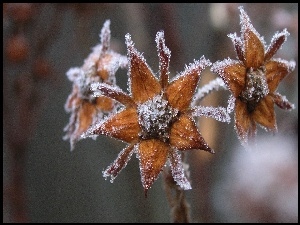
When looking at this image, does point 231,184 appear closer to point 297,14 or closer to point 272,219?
point 272,219

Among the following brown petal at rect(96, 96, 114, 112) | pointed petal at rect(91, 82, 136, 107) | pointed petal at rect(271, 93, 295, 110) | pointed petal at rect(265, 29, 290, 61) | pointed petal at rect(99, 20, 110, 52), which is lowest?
pointed petal at rect(271, 93, 295, 110)

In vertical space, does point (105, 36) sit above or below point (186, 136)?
above

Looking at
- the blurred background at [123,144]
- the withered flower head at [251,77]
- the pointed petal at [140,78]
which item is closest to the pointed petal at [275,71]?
the withered flower head at [251,77]

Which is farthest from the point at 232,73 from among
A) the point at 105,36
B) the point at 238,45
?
the point at 105,36

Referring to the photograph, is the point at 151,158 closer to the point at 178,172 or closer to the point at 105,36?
the point at 178,172

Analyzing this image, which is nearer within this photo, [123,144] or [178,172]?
[178,172]

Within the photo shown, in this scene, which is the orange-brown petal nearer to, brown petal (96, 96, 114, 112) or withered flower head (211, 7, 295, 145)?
withered flower head (211, 7, 295, 145)

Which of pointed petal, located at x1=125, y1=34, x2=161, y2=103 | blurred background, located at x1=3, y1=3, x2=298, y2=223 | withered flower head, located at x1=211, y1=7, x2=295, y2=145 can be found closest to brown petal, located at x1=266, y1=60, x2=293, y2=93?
withered flower head, located at x1=211, y1=7, x2=295, y2=145

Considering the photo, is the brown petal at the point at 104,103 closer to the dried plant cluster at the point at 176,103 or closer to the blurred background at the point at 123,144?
the dried plant cluster at the point at 176,103
